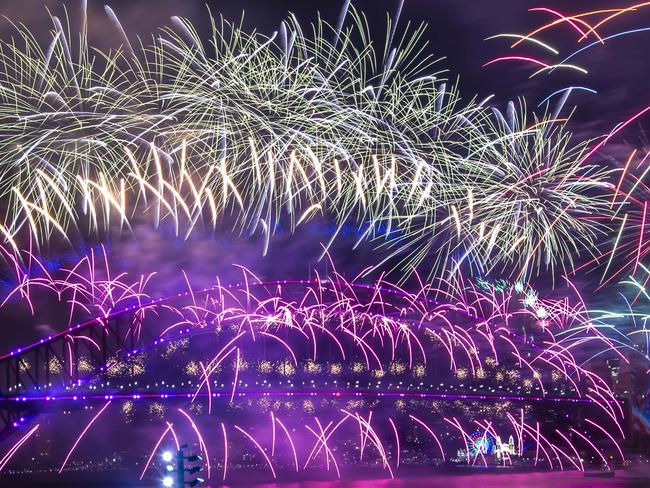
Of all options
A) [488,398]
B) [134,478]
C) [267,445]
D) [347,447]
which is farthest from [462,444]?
[134,478]

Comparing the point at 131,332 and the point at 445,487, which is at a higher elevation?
the point at 131,332

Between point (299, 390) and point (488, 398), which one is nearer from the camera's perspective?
point (299, 390)

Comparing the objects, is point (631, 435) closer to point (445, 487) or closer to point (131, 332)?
point (445, 487)

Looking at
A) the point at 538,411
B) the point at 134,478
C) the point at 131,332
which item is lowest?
the point at 134,478

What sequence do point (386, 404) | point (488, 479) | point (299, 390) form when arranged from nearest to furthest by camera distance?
point (299, 390) < point (488, 479) < point (386, 404)

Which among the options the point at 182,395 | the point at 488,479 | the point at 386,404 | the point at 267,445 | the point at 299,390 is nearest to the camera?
the point at 182,395

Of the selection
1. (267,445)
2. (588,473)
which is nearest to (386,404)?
(588,473)
